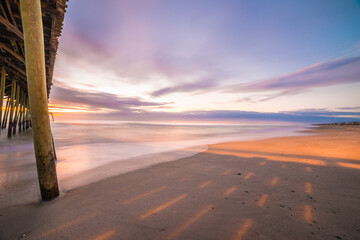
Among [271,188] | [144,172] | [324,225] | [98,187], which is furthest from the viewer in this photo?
[144,172]

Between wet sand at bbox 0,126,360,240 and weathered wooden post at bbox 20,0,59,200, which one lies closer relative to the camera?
wet sand at bbox 0,126,360,240

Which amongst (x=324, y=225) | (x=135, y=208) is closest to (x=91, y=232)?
(x=135, y=208)

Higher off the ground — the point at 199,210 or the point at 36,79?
the point at 36,79

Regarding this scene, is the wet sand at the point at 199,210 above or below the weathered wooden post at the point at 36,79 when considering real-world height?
below

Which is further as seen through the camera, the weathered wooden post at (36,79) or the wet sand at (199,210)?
the weathered wooden post at (36,79)

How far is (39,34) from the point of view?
93.9 inches

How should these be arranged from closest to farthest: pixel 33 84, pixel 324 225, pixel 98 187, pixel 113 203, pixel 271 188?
1. pixel 324 225
2. pixel 33 84
3. pixel 113 203
4. pixel 271 188
5. pixel 98 187

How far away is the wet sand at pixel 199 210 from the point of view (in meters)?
1.82

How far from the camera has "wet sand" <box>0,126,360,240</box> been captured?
5.96ft

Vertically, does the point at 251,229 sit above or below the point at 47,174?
below

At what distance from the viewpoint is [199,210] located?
225 centimetres

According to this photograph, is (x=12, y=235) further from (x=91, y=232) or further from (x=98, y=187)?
(x=98, y=187)

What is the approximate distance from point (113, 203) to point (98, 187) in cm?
95

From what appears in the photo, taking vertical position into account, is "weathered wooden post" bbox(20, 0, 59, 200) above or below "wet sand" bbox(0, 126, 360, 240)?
above
